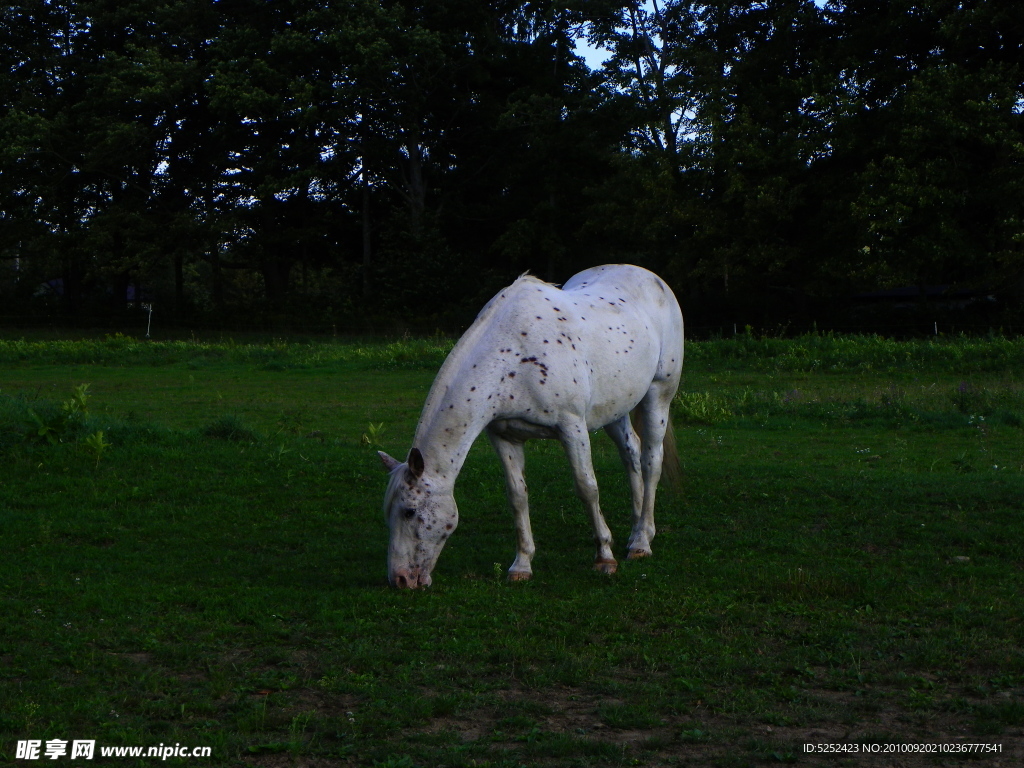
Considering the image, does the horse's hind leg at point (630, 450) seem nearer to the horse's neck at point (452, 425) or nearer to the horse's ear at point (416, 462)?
the horse's neck at point (452, 425)

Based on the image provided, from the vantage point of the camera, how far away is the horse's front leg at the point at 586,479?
250 inches

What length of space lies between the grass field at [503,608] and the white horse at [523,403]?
1.08ft

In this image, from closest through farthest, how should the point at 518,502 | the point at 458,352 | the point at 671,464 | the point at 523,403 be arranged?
the point at 523,403, the point at 458,352, the point at 518,502, the point at 671,464

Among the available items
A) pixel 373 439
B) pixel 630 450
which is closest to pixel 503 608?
pixel 630 450

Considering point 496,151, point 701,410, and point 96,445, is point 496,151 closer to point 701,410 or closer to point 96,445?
point 701,410

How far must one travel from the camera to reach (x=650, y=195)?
32.6 meters

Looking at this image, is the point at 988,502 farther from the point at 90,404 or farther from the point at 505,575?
the point at 90,404

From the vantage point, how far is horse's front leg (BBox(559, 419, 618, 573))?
636 cm

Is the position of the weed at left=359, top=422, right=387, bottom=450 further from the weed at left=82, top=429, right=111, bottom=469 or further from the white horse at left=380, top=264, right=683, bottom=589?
the white horse at left=380, top=264, right=683, bottom=589

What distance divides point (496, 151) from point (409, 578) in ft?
120

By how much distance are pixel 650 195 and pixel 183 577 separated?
91.6ft

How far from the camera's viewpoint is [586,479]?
649 cm

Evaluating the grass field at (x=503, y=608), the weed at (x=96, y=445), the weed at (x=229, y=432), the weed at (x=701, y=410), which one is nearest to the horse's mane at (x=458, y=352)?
the grass field at (x=503, y=608)

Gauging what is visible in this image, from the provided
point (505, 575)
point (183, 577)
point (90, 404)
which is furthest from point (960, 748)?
point (90, 404)
